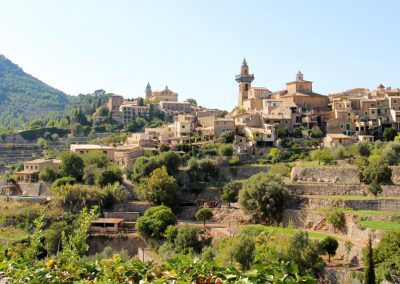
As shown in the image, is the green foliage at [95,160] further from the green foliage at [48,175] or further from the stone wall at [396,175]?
the stone wall at [396,175]

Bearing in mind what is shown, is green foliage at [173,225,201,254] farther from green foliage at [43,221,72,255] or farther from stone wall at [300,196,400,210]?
stone wall at [300,196,400,210]

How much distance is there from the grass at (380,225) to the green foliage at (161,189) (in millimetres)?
14245

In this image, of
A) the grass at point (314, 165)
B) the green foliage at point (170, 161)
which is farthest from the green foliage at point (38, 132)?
the grass at point (314, 165)

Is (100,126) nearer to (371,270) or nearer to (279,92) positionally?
(279,92)

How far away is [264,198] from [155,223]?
280 inches

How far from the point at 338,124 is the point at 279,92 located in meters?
10.1

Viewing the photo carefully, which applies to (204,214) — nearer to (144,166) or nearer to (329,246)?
(144,166)

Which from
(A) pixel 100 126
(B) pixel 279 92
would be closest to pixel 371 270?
(B) pixel 279 92

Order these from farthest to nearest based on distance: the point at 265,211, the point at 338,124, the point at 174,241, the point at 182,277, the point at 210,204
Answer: the point at 338,124
the point at 210,204
the point at 265,211
the point at 174,241
the point at 182,277

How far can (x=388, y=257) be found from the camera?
22797mm

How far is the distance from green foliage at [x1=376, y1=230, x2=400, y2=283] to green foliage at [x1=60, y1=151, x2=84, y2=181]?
2579 centimetres

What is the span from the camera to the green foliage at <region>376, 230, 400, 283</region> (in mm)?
21625

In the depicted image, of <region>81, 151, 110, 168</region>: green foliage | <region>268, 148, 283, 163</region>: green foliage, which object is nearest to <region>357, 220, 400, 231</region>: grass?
<region>268, 148, 283, 163</region>: green foliage

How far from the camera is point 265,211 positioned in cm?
3331
